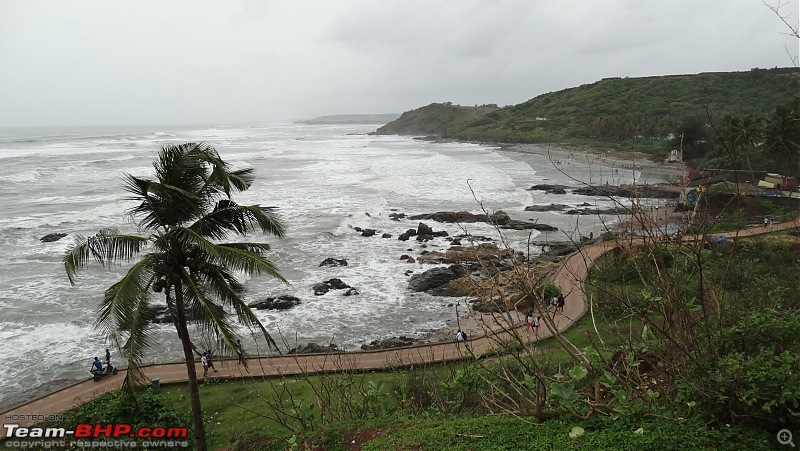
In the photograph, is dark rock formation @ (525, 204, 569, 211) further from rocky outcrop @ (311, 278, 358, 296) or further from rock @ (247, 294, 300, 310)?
rock @ (247, 294, 300, 310)

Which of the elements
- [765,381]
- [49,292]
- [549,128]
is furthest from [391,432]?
[549,128]

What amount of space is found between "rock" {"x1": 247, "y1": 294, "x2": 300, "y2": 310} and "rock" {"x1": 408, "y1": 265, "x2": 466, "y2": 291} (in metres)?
5.28

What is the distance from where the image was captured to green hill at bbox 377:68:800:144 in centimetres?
8306

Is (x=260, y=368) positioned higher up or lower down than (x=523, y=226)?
lower down

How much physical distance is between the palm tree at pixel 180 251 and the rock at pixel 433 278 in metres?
15.2

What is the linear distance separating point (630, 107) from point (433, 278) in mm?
97222

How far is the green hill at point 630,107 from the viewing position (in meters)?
83.1

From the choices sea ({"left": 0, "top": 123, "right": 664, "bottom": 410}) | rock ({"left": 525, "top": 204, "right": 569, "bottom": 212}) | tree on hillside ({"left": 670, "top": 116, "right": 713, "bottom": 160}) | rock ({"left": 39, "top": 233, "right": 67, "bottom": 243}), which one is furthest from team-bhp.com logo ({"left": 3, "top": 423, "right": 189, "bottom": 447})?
tree on hillside ({"left": 670, "top": 116, "right": 713, "bottom": 160})

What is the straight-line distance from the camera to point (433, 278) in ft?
74.3

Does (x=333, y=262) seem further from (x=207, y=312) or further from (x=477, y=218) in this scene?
(x=207, y=312)

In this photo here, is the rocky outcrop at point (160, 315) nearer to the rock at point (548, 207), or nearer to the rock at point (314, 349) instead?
the rock at point (314, 349)

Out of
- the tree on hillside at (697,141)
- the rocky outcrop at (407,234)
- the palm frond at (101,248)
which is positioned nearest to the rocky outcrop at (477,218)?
the rocky outcrop at (407,234)

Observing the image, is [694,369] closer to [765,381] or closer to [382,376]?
[765,381]

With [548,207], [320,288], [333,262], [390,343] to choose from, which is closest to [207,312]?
[390,343]
